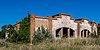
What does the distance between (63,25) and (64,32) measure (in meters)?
2.29

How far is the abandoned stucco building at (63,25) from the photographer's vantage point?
129ft

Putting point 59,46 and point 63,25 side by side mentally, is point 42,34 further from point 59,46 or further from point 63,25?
point 59,46

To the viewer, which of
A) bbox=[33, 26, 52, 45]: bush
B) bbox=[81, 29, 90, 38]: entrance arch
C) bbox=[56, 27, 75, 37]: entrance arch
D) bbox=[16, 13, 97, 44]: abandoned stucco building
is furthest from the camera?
bbox=[81, 29, 90, 38]: entrance arch

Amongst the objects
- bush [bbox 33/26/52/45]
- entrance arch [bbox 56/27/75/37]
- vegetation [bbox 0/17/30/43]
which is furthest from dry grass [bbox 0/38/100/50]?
entrance arch [bbox 56/27/75/37]

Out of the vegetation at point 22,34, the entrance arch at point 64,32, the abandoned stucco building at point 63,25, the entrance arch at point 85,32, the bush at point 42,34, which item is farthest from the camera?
the entrance arch at point 85,32

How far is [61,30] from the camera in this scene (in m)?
43.1

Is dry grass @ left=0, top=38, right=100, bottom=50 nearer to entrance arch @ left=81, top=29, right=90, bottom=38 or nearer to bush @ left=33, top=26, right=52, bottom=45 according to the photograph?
bush @ left=33, top=26, right=52, bottom=45

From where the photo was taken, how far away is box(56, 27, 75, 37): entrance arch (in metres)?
43.1

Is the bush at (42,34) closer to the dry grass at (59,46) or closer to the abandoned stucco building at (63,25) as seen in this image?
the abandoned stucco building at (63,25)

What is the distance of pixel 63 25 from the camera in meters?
43.4

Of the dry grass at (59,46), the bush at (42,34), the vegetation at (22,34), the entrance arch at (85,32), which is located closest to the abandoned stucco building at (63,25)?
the entrance arch at (85,32)

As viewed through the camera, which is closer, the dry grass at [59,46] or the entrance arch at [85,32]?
the dry grass at [59,46]

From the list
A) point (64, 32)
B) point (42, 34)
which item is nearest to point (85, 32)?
point (64, 32)

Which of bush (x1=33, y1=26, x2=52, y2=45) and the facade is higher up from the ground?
the facade
